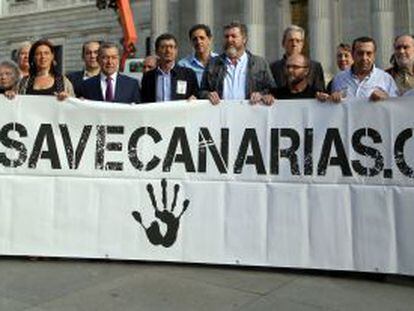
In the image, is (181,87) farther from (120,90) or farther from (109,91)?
(109,91)

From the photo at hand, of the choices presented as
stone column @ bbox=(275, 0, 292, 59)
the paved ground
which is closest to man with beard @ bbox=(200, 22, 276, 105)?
the paved ground

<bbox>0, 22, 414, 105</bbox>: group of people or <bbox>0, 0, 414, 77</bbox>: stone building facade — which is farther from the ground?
<bbox>0, 0, 414, 77</bbox>: stone building facade

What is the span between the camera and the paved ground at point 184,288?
16.5ft

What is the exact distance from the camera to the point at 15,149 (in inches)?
255

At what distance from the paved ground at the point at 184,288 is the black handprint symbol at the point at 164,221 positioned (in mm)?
232

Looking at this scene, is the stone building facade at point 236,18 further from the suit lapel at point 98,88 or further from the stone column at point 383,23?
the suit lapel at point 98,88

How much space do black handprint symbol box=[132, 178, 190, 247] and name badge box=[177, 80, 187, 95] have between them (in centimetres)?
99

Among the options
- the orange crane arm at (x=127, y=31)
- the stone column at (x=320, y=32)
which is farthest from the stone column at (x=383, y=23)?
the orange crane arm at (x=127, y=31)

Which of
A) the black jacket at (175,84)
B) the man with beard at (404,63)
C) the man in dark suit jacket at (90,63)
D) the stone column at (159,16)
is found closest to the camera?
the man with beard at (404,63)

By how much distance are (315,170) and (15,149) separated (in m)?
2.73

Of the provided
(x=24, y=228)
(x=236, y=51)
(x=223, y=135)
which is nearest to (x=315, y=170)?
(x=223, y=135)

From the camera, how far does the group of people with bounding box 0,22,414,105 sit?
6246 millimetres

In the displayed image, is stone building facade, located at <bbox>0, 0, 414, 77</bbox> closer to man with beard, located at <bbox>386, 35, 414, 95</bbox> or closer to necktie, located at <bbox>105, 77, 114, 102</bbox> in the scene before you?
man with beard, located at <bbox>386, 35, 414, 95</bbox>

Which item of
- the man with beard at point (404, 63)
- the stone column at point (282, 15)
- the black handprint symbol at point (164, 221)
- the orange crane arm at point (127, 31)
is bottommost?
the black handprint symbol at point (164, 221)
